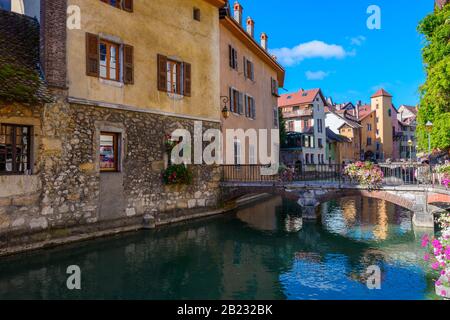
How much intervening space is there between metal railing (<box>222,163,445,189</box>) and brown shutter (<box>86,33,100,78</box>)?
7.79 metres

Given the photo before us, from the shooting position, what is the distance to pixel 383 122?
6197 cm

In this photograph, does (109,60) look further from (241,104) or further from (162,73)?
(241,104)

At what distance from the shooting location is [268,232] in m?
13.1

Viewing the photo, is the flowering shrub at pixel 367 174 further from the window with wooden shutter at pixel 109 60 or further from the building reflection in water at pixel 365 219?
the window with wooden shutter at pixel 109 60

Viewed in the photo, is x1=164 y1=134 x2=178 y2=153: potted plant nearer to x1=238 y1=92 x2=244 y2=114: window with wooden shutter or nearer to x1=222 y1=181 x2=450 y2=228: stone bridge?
x1=222 y1=181 x2=450 y2=228: stone bridge

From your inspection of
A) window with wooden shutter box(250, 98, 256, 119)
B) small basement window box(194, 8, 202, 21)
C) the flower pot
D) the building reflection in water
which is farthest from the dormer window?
the flower pot

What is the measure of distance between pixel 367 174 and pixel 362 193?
77cm

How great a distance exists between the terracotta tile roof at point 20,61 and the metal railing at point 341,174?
9291 millimetres

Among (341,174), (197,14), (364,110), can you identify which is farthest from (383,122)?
(197,14)

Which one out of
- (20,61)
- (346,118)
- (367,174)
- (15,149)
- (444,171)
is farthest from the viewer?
(346,118)

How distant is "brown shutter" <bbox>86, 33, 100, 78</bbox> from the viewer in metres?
11.4
